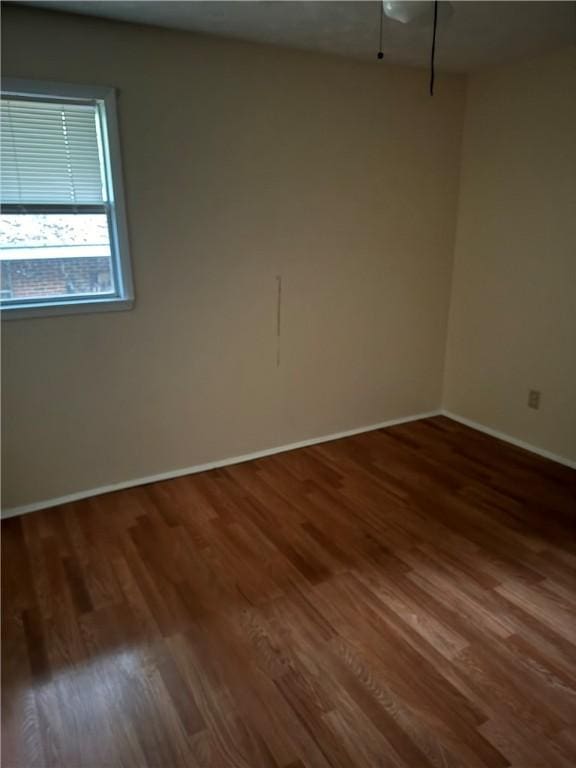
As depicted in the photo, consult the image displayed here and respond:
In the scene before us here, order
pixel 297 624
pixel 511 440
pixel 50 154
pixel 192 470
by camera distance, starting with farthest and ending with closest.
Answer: pixel 511 440 → pixel 192 470 → pixel 50 154 → pixel 297 624

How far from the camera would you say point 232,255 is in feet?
9.84

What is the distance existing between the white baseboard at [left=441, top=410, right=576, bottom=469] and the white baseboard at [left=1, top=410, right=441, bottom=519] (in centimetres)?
21

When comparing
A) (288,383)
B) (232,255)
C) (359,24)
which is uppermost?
(359,24)

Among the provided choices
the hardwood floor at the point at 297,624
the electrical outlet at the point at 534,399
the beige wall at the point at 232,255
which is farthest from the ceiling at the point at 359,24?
the hardwood floor at the point at 297,624

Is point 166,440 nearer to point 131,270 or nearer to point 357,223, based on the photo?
point 131,270

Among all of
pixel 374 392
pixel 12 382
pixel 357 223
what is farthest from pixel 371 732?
pixel 357 223

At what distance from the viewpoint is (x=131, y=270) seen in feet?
8.98

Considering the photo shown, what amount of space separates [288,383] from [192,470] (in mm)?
832

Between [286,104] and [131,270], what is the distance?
1298mm

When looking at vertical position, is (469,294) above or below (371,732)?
above

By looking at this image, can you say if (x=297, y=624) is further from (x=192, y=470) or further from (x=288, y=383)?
(x=288, y=383)

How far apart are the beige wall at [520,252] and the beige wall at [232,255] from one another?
204mm

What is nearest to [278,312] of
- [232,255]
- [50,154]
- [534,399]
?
[232,255]

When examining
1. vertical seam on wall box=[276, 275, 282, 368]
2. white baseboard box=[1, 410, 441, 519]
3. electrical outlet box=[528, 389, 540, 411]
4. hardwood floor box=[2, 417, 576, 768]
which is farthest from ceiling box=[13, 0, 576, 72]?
white baseboard box=[1, 410, 441, 519]
